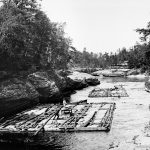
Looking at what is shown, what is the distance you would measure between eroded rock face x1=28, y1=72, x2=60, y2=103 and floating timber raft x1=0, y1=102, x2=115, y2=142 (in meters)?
6.09

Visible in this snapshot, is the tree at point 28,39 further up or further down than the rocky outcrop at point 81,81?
further up

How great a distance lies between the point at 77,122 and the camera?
26.3 meters

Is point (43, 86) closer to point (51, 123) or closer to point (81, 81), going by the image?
point (51, 123)

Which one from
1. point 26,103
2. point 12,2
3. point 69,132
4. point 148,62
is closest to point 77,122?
point 69,132

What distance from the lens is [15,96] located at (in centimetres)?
3188

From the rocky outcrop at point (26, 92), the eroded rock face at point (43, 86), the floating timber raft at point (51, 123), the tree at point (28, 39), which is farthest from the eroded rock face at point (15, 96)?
the tree at point (28, 39)

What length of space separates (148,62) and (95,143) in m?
16.7

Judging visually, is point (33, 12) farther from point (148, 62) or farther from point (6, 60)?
point (148, 62)

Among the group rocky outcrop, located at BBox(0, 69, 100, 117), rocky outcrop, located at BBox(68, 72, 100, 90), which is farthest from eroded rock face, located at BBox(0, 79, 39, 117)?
rocky outcrop, located at BBox(68, 72, 100, 90)

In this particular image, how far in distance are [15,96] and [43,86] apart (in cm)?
830

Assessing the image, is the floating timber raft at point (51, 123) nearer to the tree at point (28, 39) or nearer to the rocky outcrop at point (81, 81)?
the tree at point (28, 39)

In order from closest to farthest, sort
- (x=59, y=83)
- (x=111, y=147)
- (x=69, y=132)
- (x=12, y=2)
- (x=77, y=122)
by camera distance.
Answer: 1. (x=111, y=147)
2. (x=69, y=132)
3. (x=77, y=122)
4. (x=12, y=2)
5. (x=59, y=83)

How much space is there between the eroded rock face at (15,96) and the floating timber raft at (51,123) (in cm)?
177

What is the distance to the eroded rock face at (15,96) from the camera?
30.7 metres
